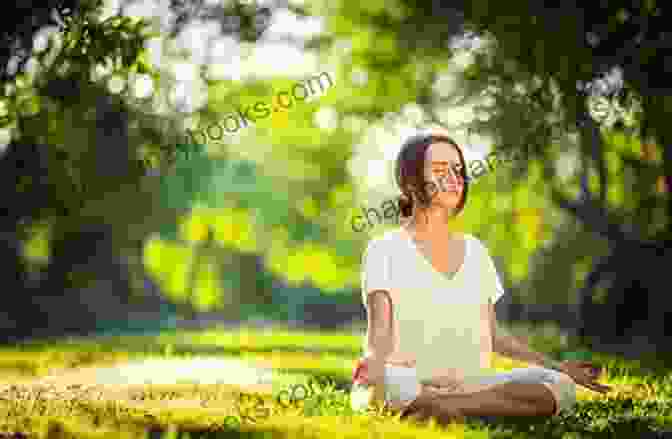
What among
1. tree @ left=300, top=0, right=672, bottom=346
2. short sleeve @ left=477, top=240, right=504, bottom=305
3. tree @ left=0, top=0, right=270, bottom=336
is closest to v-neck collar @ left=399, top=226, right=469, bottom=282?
short sleeve @ left=477, top=240, right=504, bottom=305

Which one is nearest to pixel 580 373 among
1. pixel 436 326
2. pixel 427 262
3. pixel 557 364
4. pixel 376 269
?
pixel 557 364

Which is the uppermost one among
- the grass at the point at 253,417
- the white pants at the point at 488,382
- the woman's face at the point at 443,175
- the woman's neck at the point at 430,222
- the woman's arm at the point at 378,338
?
the woman's face at the point at 443,175

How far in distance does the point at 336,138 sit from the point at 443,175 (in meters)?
16.9

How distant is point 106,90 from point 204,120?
16.0 feet

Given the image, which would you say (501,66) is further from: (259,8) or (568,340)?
(568,340)

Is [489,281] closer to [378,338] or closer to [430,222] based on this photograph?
[430,222]

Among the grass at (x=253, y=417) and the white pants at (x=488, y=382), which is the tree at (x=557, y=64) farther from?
the white pants at (x=488, y=382)

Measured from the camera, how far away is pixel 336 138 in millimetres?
22016

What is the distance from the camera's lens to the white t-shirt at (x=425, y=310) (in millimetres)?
5191

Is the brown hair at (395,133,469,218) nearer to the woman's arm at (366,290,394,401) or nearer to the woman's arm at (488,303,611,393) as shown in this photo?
the woman's arm at (366,290,394,401)

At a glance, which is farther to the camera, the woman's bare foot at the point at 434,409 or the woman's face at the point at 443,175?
the woman's face at the point at 443,175

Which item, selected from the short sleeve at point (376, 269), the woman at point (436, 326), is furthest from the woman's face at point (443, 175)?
the short sleeve at point (376, 269)

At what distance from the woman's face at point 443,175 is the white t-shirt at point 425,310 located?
368 millimetres

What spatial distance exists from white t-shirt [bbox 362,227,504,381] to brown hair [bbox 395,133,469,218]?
0.29m
